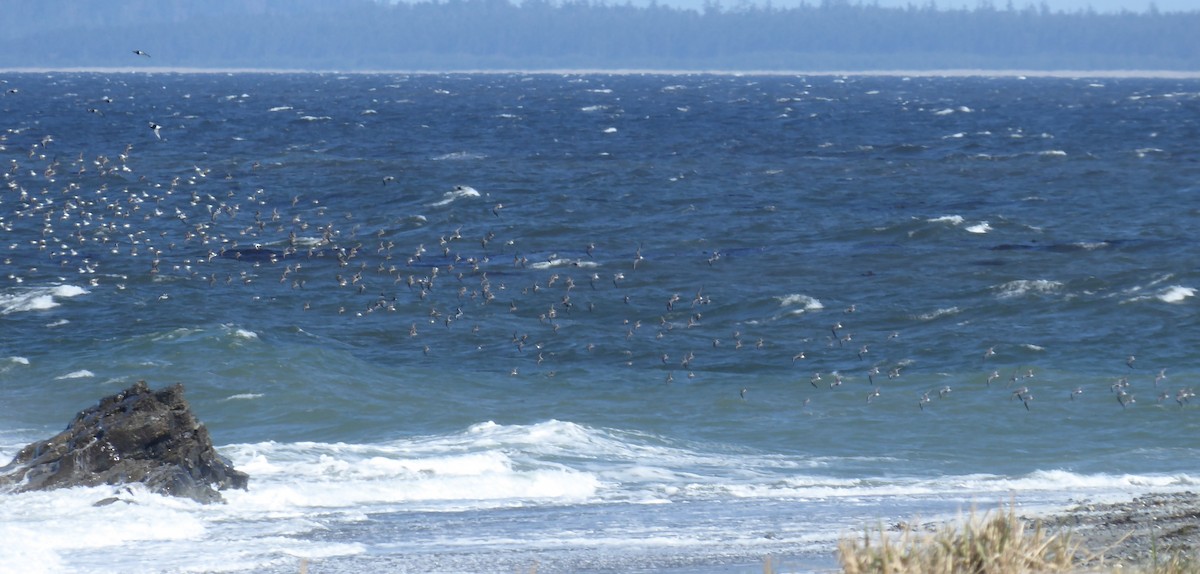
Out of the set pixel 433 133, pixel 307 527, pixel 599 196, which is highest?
pixel 433 133

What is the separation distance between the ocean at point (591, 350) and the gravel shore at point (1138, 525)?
639 millimetres

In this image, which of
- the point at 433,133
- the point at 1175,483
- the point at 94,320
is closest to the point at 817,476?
the point at 1175,483

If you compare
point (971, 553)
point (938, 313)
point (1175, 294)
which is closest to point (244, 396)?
point (938, 313)

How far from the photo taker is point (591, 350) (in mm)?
22625

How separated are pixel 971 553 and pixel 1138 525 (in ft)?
16.0

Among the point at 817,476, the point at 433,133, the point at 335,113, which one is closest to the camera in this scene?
the point at 817,476

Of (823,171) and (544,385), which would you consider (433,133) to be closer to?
(823,171)

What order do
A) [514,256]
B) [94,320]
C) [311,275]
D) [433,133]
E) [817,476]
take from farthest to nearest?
[433,133], [514,256], [311,275], [94,320], [817,476]

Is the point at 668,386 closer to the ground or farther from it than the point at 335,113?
closer to the ground

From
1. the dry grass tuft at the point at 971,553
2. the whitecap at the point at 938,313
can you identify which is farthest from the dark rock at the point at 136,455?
the whitecap at the point at 938,313

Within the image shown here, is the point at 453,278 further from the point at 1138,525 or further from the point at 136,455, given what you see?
the point at 1138,525

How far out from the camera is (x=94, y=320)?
24.3 m

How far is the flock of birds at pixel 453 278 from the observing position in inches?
867

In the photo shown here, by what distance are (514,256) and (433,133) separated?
38727 mm
